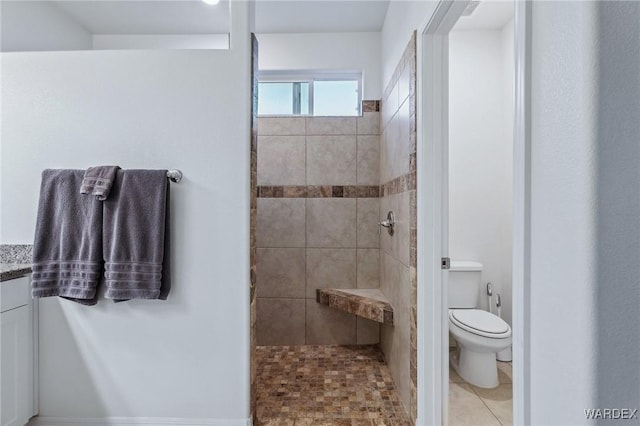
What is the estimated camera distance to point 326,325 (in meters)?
2.87

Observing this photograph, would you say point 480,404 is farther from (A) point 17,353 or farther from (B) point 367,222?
(A) point 17,353

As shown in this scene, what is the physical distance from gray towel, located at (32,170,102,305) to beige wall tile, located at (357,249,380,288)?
187cm

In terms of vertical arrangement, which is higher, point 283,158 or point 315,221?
point 283,158

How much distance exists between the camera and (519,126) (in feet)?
2.77

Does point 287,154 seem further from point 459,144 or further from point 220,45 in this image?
point 459,144

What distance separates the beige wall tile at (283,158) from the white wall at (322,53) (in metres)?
Result: 0.60

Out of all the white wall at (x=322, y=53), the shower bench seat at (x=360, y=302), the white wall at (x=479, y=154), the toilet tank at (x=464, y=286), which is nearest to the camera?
the shower bench seat at (x=360, y=302)

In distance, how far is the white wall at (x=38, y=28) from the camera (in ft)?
7.08

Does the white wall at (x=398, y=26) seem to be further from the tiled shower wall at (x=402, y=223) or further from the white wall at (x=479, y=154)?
the white wall at (x=479, y=154)

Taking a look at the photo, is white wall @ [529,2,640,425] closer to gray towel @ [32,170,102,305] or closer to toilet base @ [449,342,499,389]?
toilet base @ [449,342,499,389]

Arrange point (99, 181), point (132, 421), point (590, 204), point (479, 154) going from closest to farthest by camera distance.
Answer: point (590, 204), point (99, 181), point (132, 421), point (479, 154)

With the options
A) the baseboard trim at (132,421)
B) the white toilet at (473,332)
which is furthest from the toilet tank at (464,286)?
the baseboard trim at (132,421)

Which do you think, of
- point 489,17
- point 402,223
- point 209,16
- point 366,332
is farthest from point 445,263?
point 209,16

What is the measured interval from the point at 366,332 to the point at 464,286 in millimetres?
Answer: 892
